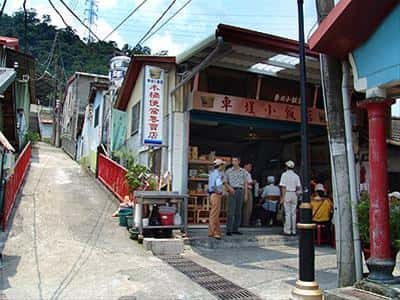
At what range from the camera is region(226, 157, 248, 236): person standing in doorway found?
9.04m

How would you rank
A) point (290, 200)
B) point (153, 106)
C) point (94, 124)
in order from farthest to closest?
point (94, 124) < point (290, 200) < point (153, 106)

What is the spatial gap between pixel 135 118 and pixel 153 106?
380cm

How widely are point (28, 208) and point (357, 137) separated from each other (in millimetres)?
8945

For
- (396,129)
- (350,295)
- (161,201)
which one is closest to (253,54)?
(161,201)

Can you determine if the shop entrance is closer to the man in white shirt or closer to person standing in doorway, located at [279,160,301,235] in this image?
the man in white shirt

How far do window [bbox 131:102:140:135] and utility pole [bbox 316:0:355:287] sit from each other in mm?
8081

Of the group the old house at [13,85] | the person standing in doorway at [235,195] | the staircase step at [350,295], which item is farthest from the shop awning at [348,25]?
the old house at [13,85]

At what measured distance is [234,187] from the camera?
9156 mm

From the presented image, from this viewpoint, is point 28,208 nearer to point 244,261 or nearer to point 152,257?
point 152,257

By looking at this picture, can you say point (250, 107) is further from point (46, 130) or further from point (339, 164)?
point (46, 130)

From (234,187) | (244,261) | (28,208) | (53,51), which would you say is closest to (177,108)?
(234,187)

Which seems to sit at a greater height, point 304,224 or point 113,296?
point 304,224

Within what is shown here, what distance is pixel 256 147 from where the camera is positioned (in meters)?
14.7

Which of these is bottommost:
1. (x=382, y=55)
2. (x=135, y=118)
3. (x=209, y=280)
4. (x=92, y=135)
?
(x=209, y=280)
